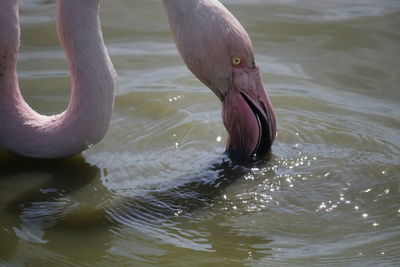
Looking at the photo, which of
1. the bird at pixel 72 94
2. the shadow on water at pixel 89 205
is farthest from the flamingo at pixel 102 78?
the shadow on water at pixel 89 205

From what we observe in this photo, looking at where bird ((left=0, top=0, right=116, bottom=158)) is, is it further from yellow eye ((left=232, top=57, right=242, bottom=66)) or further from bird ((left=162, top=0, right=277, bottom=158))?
yellow eye ((left=232, top=57, right=242, bottom=66))

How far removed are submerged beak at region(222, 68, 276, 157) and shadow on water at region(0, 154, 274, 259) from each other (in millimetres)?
152

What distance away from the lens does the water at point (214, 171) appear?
345 cm

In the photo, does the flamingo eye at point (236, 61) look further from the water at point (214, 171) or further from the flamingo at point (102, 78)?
the water at point (214, 171)

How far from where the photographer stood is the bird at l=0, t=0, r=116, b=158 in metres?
4.11

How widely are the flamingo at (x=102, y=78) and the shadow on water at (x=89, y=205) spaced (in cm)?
14

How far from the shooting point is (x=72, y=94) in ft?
13.8

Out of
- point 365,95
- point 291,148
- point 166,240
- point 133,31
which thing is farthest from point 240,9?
point 166,240

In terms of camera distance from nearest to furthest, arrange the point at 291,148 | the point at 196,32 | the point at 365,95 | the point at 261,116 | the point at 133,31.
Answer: the point at 196,32, the point at 261,116, the point at 291,148, the point at 365,95, the point at 133,31

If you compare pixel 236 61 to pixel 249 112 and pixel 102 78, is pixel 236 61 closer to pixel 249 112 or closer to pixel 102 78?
pixel 249 112

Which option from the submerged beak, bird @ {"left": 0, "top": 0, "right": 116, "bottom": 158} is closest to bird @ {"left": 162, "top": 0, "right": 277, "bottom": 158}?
the submerged beak

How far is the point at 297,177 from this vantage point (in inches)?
161

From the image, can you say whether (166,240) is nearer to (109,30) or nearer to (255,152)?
(255,152)

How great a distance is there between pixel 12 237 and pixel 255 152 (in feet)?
4.83
